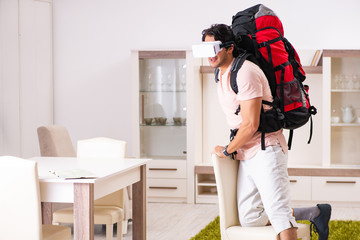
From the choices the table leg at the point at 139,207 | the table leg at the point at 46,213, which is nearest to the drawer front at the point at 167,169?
the table leg at the point at 46,213

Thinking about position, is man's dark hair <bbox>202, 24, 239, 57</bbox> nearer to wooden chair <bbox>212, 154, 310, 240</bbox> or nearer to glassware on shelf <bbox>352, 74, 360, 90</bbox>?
wooden chair <bbox>212, 154, 310, 240</bbox>

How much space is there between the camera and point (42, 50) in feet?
20.5

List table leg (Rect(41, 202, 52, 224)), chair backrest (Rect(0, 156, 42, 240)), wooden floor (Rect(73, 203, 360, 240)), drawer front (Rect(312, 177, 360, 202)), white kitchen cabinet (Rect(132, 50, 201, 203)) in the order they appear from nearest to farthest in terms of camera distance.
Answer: chair backrest (Rect(0, 156, 42, 240)) < table leg (Rect(41, 202, 52, 224)) < wooden floor (Rect(73, 203, 360, 240)) < drawer front (Rect(312, 177, 360, 202)) < white kitchen cabinet (Rect(132, 50, 201, 203))

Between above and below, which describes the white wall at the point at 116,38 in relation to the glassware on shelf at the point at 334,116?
above

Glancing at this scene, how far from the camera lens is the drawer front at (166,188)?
573cm

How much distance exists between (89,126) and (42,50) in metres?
1.01

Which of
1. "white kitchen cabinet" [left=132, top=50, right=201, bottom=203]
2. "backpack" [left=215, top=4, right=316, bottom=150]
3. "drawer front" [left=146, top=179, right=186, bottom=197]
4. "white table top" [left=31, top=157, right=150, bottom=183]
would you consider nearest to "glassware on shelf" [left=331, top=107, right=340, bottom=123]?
"white kitchen cabinet" [left=132, top=50, right=201, bottom=203]

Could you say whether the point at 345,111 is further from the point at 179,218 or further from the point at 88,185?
the point at 88,185

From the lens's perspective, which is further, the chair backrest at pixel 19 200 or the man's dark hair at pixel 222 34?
the man's dark hair at pixel 222 34

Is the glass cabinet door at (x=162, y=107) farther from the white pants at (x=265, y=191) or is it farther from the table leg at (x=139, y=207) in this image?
Result: the white pants at (x=265, y=191)

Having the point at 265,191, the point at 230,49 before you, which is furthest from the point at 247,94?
the point at 265,191

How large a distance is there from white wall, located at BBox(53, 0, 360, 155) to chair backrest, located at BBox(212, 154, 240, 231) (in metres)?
3.48

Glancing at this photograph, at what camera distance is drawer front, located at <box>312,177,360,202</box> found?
545 cm

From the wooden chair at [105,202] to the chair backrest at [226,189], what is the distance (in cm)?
88
